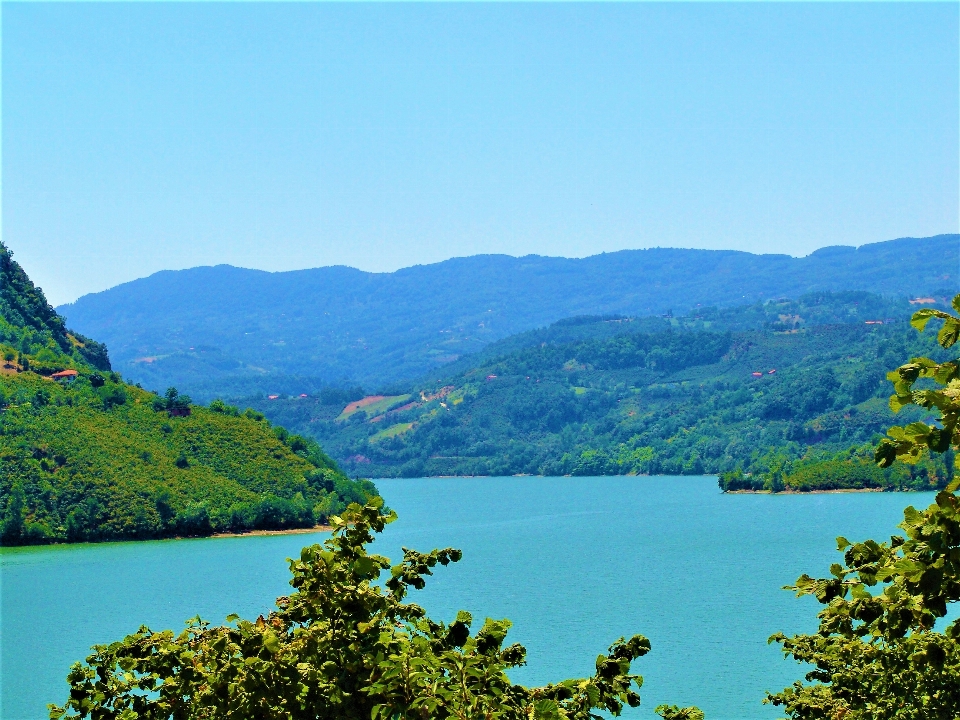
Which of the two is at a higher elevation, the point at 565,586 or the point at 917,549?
the point at 917,549

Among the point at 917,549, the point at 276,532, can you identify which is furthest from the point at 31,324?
the point at 917,549

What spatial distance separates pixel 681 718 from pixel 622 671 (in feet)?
3.16

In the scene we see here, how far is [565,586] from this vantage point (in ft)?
174

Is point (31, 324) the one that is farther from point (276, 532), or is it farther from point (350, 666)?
point (350, 666)

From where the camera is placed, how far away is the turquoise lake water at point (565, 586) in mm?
33094

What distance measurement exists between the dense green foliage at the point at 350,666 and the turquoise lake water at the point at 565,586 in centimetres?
2029

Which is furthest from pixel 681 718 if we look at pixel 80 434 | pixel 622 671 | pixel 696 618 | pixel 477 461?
pixel 477 461

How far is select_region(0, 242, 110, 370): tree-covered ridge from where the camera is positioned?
9038cm

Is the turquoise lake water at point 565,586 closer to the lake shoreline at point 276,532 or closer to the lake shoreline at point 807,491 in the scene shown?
the lake shoreline at point 276,532

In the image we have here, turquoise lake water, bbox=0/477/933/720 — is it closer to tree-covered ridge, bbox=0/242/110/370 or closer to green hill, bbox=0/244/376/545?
green hill, bbox=0/244/376/545

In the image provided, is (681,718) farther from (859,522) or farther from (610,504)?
(610,504)

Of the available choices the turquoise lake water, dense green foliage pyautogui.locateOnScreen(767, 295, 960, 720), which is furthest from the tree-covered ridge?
dense green foliage pyautogui.locateOnScreen(767, 295, 960, 720)

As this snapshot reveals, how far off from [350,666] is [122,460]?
7430cm

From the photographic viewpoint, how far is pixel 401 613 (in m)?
8.08
